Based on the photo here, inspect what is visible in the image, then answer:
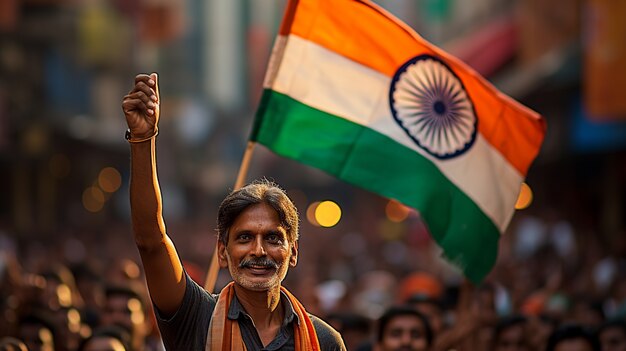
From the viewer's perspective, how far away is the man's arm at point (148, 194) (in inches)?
164

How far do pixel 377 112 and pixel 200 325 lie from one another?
3.71 m

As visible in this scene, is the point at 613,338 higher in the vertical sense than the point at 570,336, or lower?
lower

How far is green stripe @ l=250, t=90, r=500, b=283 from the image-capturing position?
765 centimetres

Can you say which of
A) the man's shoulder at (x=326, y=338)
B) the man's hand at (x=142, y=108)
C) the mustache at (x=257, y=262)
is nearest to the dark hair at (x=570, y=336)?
the man's shoulder at (x=326, y=338)

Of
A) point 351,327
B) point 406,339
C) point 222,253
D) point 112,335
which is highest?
point 222,253

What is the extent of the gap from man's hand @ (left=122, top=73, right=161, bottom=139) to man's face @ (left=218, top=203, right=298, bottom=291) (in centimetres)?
49

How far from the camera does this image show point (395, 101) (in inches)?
309

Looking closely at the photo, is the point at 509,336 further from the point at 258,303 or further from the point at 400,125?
the point at 258,303

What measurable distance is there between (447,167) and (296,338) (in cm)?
354

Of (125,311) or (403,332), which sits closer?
(403,332)

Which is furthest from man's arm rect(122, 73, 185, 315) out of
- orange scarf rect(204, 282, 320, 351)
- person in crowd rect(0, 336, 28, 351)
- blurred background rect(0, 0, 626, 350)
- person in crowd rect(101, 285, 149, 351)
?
person in crowd rect(101, 285, 149, 351)

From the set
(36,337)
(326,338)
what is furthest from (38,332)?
(326,338)

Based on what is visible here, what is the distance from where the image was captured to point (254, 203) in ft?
14.6

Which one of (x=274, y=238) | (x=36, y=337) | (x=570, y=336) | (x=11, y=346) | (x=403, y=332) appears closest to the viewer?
(x=274, y=238)
